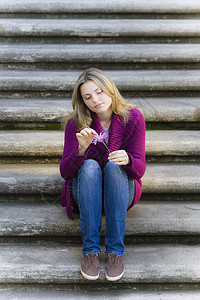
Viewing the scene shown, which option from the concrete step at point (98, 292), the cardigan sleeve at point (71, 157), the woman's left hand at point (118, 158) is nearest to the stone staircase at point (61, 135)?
the concrete step at point (98, 292)

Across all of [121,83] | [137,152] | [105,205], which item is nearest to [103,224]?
[105,205]

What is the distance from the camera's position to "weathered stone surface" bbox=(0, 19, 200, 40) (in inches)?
110

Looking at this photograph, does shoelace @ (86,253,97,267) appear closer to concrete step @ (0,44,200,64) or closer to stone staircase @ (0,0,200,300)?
stone staircase @ (0,0,200,300)

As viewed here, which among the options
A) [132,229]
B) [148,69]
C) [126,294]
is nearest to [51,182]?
[132,229]

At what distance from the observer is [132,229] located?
1702mm

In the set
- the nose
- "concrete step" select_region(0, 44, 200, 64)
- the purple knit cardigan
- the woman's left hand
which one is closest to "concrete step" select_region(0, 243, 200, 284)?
the purple knit cardigan

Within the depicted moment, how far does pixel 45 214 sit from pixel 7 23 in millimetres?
1929

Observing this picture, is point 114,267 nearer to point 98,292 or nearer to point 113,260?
point 113,260

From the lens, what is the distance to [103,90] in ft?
5.34

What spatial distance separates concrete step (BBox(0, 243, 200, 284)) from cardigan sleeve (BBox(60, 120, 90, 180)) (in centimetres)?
44

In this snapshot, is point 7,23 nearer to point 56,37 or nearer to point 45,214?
point 56,37

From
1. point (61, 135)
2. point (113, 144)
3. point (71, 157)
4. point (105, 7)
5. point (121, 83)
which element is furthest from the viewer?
point (105, 7)

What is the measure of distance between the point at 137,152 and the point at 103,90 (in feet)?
1.23

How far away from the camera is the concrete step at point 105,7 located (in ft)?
9.80
